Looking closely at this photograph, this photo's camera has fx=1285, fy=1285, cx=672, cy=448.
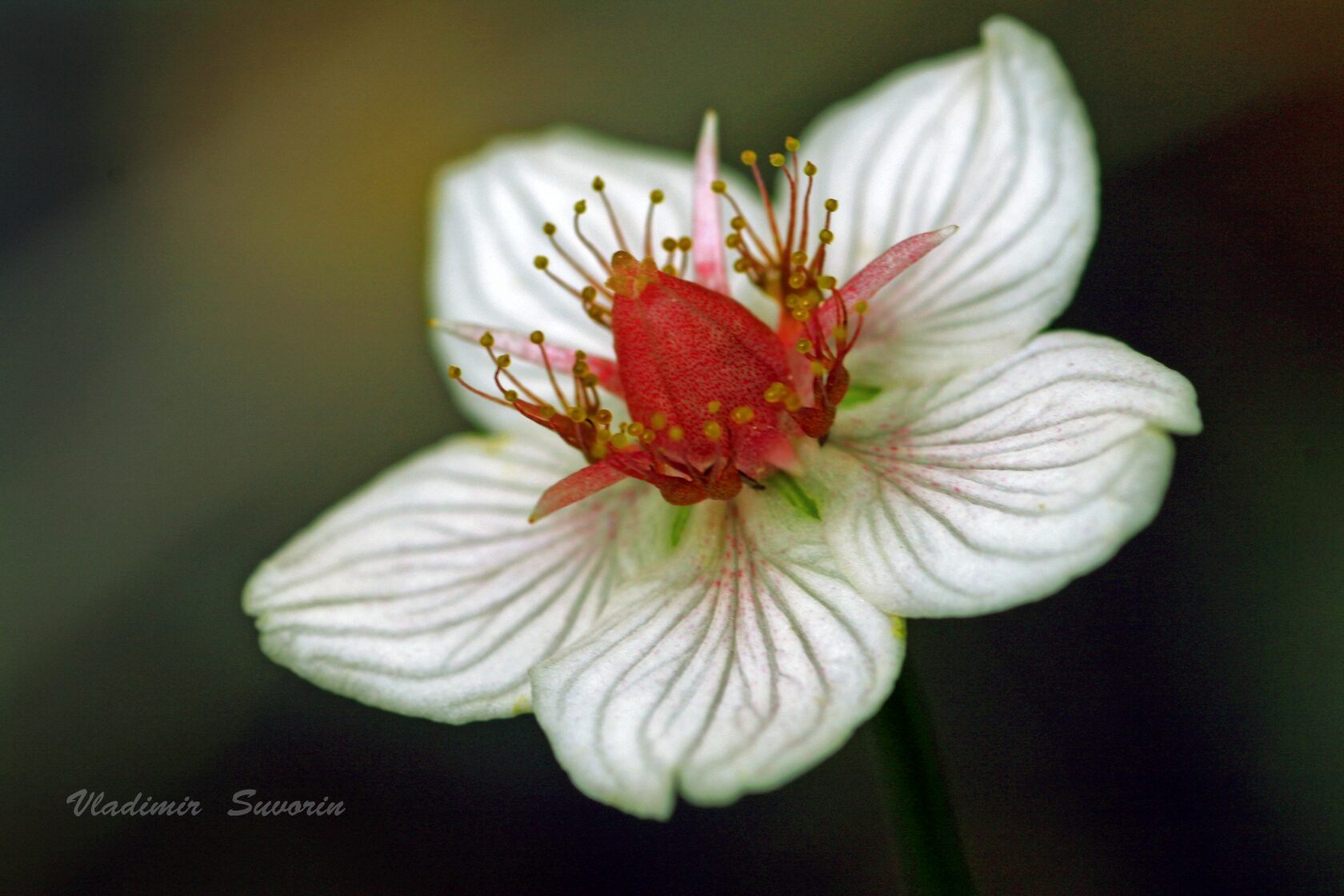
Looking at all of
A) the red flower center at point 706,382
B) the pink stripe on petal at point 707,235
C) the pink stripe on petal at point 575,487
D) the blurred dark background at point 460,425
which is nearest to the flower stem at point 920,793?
the red flower center at point 706,382

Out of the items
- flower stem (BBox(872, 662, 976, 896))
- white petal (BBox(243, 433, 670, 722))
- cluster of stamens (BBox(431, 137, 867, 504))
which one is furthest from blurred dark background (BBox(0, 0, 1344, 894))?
cluster of stamens (BBox(431, 137, 867, 504))

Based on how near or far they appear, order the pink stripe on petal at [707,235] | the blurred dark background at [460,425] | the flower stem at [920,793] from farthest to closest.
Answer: the blurred dark background at [460,425]
the pink stripe on petal at [707,235]
the flower stem at [920,793]

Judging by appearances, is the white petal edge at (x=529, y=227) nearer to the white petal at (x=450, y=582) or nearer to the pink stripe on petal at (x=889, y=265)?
the white petal at (x=450, y=582)

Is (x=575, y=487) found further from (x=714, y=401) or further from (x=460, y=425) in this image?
(x=460, y=425)

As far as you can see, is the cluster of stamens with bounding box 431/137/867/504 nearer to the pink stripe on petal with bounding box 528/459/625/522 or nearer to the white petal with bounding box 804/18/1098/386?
the pink stripe on petal with bounding box 528/459/625/522

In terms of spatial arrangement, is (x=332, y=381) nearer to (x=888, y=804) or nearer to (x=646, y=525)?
(x=646, y=525)

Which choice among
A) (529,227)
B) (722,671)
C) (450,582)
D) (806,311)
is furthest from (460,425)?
(722,671)

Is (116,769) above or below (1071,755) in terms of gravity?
above

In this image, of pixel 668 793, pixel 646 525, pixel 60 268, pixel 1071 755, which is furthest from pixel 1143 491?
pixel 60 268
